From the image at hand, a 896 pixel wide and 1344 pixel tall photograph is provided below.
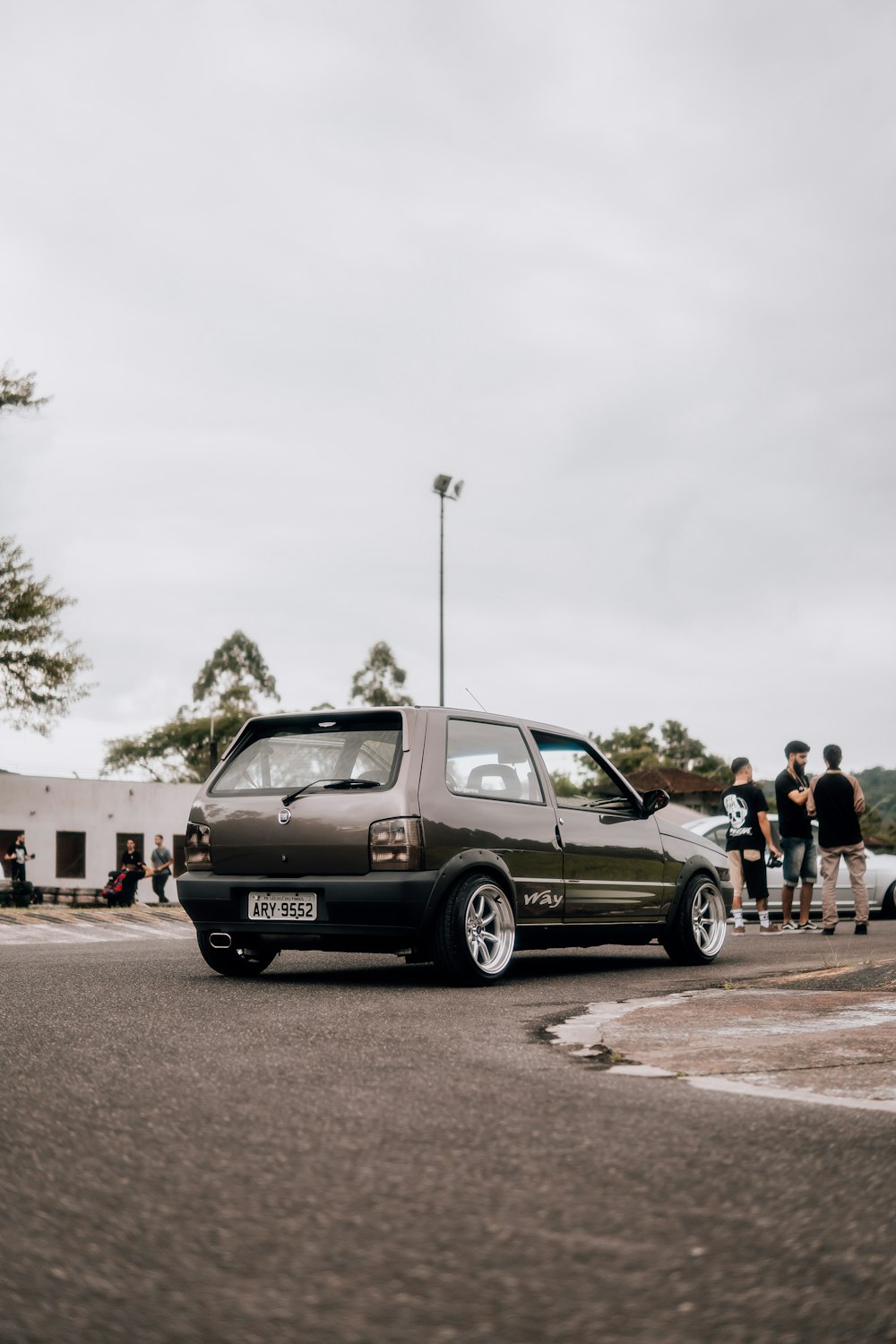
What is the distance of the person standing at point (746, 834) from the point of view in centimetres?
1458

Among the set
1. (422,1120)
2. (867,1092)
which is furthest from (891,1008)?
(422,1120)

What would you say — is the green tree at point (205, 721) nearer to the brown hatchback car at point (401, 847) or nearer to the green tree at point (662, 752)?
the green tree at point (662, 752)

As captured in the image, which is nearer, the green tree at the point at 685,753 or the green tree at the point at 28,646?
the green tree at the point at 28,646

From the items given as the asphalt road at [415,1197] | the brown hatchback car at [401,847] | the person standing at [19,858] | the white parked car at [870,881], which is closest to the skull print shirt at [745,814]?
the white parked car at [870,881]

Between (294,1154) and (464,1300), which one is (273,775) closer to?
(294,1154)

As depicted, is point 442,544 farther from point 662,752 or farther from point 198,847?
point 662,752

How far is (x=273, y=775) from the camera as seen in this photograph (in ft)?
27.8

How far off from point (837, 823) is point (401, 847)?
7000 millimetres

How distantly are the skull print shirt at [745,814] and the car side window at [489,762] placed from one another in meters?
5.91

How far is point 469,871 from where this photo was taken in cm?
808

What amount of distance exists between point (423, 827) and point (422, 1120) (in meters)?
3.85

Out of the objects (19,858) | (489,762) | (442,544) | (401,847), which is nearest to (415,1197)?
(401,847)

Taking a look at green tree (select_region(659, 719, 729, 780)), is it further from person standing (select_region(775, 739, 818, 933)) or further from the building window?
person standing (select_region(775, 739, 818, 933))

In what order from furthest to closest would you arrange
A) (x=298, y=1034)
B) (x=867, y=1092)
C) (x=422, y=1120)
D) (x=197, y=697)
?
(x=197, y=697), (x=298, y=1034), (x=867, y=1092), (x=422, y=1120)
